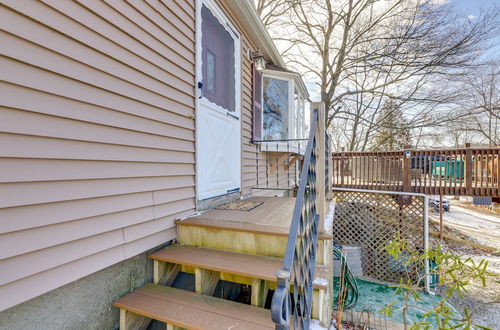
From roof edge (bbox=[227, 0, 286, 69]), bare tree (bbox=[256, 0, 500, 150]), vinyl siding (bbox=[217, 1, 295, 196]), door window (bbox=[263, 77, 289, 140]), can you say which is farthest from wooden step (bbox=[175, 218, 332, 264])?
bare tree (bbox=[256, 0, 500, 150])

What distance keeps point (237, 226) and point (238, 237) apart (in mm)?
95

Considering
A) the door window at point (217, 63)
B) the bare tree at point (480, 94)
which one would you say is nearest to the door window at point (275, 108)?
the door window at point (217, 63)

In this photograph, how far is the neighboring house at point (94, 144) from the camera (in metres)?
1.21

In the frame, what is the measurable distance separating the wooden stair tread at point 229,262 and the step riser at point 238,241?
0.18ft

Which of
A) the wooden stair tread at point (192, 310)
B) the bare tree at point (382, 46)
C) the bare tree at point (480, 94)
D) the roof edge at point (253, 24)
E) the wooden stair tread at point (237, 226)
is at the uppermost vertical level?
the bare tree at point (382, 46)

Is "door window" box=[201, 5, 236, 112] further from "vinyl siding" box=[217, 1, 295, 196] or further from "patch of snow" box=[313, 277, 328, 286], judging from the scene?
"patch of snow" box=[313, 277, 328, 286]

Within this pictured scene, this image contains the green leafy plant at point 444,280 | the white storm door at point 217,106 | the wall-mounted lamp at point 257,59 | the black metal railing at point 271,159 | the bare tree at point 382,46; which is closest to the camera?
the green leafy plant at point 444,280

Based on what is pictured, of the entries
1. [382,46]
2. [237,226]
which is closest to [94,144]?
[237,226]

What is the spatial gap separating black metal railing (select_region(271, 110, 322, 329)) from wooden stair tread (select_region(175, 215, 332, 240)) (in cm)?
24

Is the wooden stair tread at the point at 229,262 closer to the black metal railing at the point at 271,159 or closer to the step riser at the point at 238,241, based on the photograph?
the step riser at the point at 238,241

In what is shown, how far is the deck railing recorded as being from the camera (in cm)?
682

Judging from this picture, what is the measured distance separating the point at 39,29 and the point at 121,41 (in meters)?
0.55

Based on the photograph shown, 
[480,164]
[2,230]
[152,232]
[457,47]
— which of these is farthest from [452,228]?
[2,230]

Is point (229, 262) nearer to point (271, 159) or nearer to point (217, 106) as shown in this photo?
point (217, 106)
